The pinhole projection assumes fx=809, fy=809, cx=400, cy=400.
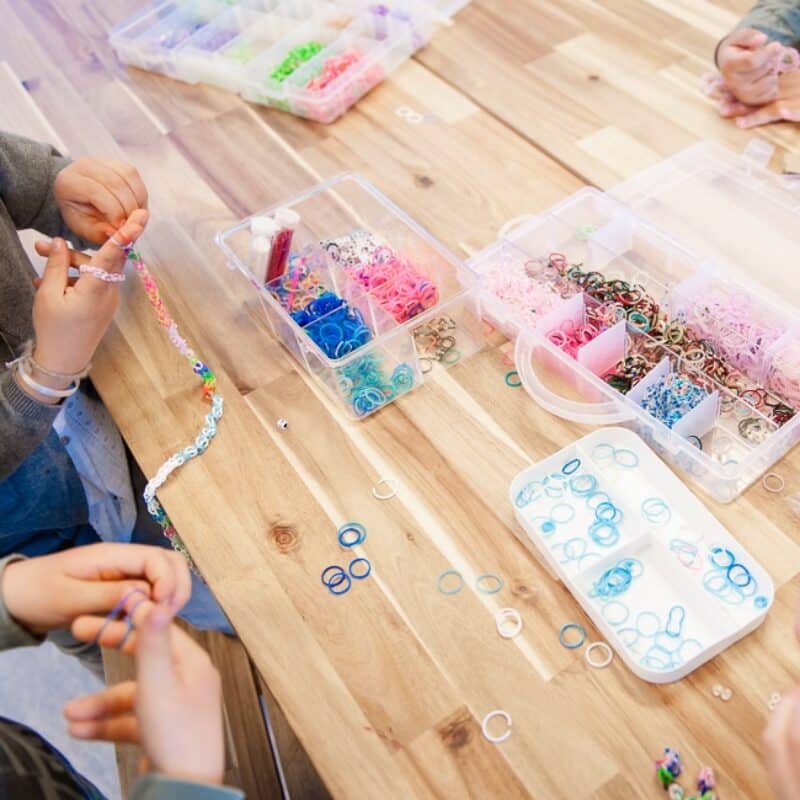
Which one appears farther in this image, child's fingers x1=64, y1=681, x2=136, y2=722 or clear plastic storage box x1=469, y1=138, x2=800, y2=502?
clear plastic storage box x1=469, y1=138, x2=800, y2=502

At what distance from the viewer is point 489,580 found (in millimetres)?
816

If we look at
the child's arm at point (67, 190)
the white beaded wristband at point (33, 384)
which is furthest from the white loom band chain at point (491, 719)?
the child's arm at point (67, 190)

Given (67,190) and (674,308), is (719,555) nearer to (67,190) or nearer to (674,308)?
(674,308)

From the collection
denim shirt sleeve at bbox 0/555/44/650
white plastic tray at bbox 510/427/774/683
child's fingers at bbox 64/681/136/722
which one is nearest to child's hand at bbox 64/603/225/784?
child's fingers at bbox 64/681/136/722

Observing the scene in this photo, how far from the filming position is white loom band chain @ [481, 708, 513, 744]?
0.71 meters

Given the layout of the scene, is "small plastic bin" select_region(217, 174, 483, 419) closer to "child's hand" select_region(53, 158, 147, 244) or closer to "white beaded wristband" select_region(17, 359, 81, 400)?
"child's hand" select_region(53, 158, 147, 244)

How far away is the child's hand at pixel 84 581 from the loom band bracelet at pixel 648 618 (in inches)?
16.6

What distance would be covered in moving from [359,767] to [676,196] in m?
0.87

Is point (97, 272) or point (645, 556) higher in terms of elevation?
point (97, 272)

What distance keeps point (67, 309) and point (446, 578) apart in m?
0.52

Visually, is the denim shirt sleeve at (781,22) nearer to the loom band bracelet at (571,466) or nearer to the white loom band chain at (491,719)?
the loom band bracelet at (571,466)

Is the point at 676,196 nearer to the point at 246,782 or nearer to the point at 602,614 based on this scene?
the point at 602,614

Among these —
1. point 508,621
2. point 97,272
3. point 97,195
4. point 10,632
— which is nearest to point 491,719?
point 508,621

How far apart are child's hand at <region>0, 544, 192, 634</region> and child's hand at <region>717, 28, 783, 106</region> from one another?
1.08 metres
